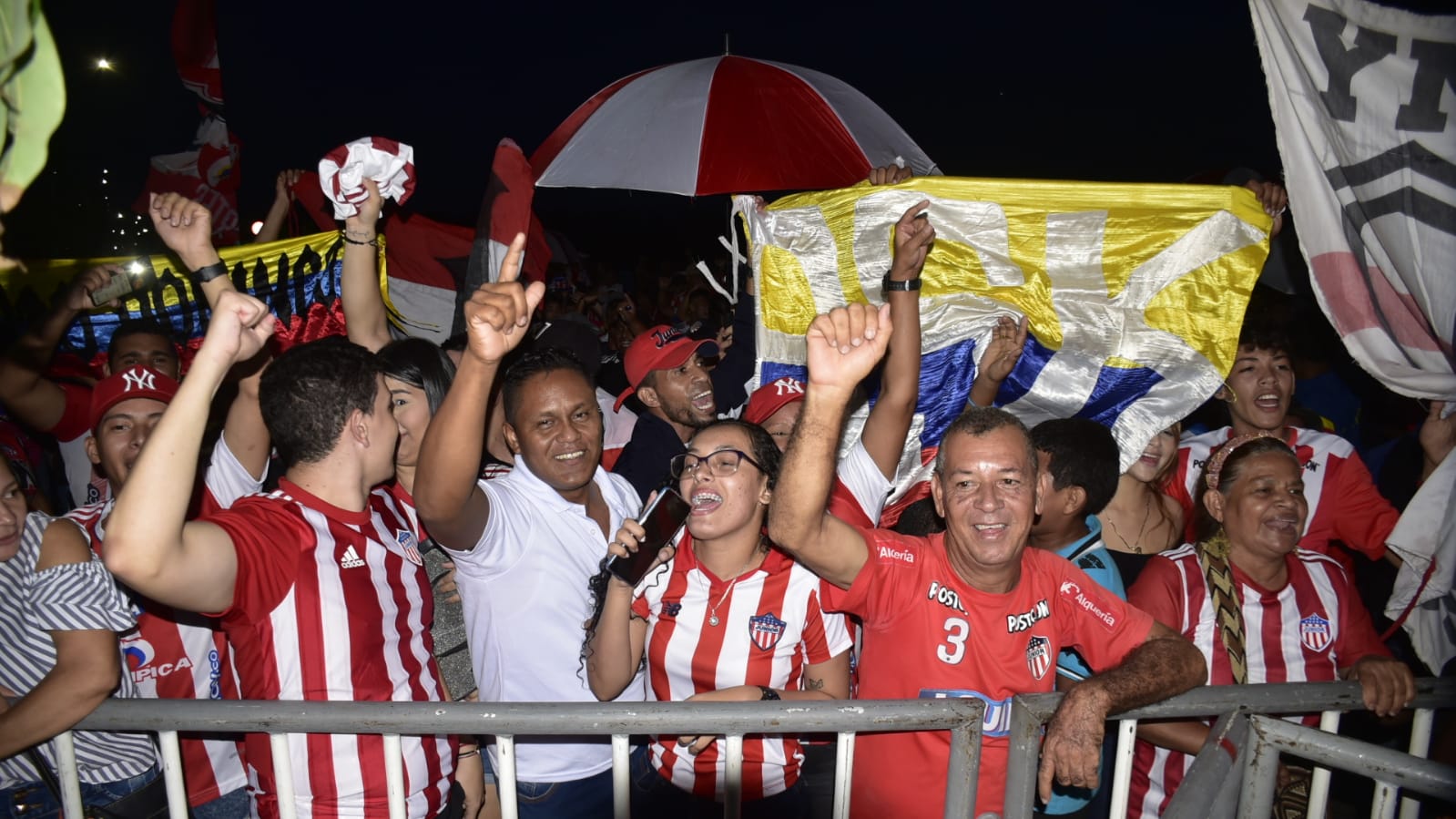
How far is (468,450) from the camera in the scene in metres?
2.45

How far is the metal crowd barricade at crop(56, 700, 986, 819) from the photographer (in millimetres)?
2197

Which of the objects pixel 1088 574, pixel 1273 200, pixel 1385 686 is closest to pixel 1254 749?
pixel 1385 686

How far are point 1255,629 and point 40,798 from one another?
366 centimetres

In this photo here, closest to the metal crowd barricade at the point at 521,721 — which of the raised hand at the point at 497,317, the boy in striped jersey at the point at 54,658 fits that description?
the boy in striped jersey at the point at 54,658

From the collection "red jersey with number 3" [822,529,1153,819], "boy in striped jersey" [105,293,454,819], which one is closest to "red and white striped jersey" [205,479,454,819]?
"boy in striped jersey" [105,293,454,819]

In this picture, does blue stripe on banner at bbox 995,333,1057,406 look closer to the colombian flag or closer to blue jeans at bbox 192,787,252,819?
the colombian flag

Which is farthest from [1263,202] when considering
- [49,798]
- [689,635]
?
[49,798]

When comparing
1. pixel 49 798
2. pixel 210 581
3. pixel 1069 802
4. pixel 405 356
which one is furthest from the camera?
pixel 405 356

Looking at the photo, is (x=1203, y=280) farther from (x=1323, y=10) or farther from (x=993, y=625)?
(x=993, y=625)

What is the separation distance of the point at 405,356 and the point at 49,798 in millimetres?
1658

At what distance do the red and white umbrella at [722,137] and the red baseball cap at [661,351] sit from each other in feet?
2.27

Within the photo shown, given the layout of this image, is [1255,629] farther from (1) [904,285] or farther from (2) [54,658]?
(2) [54,658]

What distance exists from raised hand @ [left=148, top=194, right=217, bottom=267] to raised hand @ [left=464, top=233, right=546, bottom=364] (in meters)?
0.76

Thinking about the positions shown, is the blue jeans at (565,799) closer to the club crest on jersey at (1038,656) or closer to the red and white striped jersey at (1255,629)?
the club crest on jersey at (1038,656)
